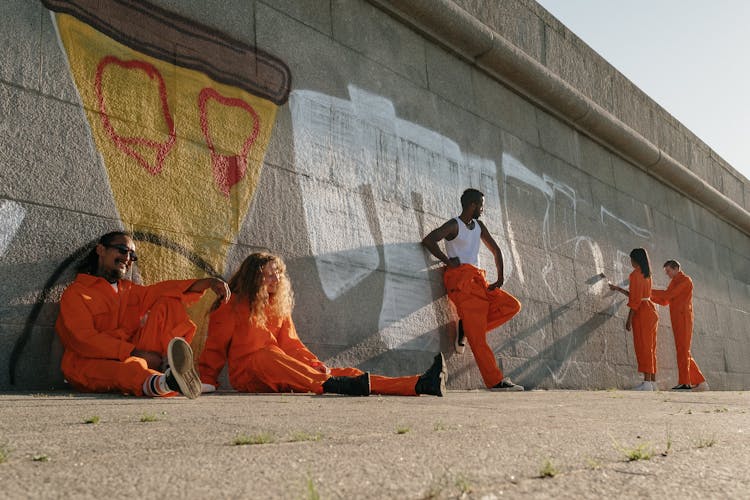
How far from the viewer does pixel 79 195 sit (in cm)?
395

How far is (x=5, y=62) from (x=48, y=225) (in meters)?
0.88

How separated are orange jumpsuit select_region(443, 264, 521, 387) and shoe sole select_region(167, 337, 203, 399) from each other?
313 centimetres

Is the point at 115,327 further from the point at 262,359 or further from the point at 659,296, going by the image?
the point at 659,296

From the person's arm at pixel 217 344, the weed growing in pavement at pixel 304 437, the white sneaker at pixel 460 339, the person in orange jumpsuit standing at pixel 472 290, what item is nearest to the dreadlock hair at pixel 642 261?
the person in orange jumpsuit standing at pixel 472 290

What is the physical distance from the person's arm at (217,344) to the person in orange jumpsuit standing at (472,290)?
2311 millimetres

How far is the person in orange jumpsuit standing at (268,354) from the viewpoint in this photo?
402cm

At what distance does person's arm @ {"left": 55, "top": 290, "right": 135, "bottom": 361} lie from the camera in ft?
11.8

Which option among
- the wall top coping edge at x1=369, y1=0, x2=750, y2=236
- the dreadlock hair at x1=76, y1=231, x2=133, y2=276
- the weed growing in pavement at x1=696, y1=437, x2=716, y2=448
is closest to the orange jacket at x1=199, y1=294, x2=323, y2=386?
the dreadlock hair at x1=76, y1=231, x2=133, y2=276

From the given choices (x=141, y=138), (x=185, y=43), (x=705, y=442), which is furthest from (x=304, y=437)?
(x=185, y=43)

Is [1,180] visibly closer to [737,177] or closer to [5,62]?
[5,62]

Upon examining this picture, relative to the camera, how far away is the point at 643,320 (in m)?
8.42

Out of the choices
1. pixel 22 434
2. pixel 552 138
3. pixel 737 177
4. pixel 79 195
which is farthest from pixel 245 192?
pixel 737 177

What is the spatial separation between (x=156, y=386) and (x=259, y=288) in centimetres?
104

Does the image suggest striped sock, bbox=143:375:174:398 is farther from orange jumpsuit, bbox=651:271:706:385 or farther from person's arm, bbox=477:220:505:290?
orange jumpsuit, bbox=651:271:706:385
